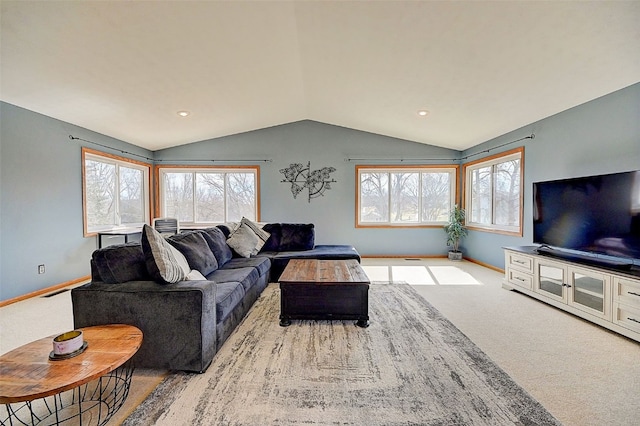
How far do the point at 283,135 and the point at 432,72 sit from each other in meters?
3.56

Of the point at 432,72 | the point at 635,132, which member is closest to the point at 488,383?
the point at 635,132

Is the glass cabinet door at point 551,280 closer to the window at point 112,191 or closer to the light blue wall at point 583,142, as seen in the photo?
the light blue wall at point 583,142

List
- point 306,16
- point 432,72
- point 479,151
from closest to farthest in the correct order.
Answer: point 306,16 → point 432,72 → point 479,151

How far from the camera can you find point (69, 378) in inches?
47.3

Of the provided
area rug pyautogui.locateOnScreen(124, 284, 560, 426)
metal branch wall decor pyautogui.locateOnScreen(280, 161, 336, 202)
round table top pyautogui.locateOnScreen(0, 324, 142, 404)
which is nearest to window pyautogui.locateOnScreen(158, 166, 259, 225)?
metal branch wall decor pyautogui.locateOnScreen(280, 161, 336, 202)

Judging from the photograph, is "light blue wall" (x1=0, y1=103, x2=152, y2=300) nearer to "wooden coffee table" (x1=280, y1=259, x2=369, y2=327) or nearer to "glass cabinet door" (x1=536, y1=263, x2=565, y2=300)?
"wooden coffee table" (x1=280, y1=259, x2=369, y2=327)

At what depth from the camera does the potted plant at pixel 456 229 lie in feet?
19.5

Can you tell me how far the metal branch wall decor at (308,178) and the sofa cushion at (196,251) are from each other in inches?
127

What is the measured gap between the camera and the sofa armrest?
6.25 feet

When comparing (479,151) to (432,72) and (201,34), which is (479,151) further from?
(201,34)

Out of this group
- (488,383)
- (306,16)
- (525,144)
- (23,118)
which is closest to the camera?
(488,383)

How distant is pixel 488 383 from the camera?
184 centimetres

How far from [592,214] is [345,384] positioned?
3007 millimetres

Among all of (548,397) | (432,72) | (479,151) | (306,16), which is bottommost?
(548,397)
